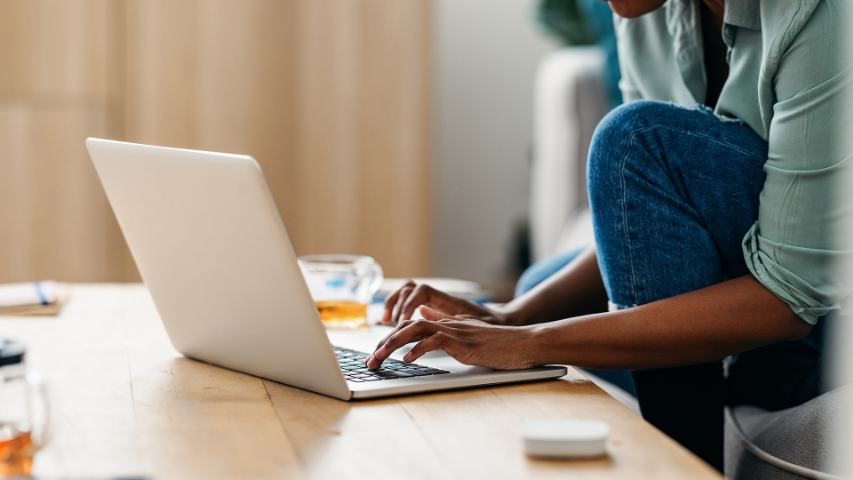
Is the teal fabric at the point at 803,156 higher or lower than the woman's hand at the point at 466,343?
higher

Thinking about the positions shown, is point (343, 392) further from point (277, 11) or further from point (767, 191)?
point (277, 11)

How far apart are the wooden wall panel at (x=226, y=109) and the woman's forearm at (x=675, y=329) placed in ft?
6.64

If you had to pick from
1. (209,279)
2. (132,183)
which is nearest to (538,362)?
(209,279)

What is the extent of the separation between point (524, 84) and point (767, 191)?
259 centimetres

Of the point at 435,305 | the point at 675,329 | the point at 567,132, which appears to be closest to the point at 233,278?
the point at 435,305

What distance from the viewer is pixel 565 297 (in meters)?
1.35

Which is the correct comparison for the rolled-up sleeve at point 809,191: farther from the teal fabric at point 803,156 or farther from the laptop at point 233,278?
the laptop at point 233,278

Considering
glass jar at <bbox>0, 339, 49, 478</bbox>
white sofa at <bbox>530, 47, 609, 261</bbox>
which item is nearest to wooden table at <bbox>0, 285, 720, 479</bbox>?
glass jar at <bbox>0, 339, 49, 478</bbox>

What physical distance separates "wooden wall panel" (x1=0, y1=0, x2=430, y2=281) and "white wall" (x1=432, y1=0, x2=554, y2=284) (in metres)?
0.56

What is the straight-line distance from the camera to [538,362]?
100cm

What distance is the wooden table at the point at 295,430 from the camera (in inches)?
28.8

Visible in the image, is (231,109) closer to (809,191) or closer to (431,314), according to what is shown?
(431,314)

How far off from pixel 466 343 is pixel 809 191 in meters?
0.35


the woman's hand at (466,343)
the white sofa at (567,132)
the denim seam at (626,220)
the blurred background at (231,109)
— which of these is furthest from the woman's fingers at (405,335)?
the blurred background at (231,109)
